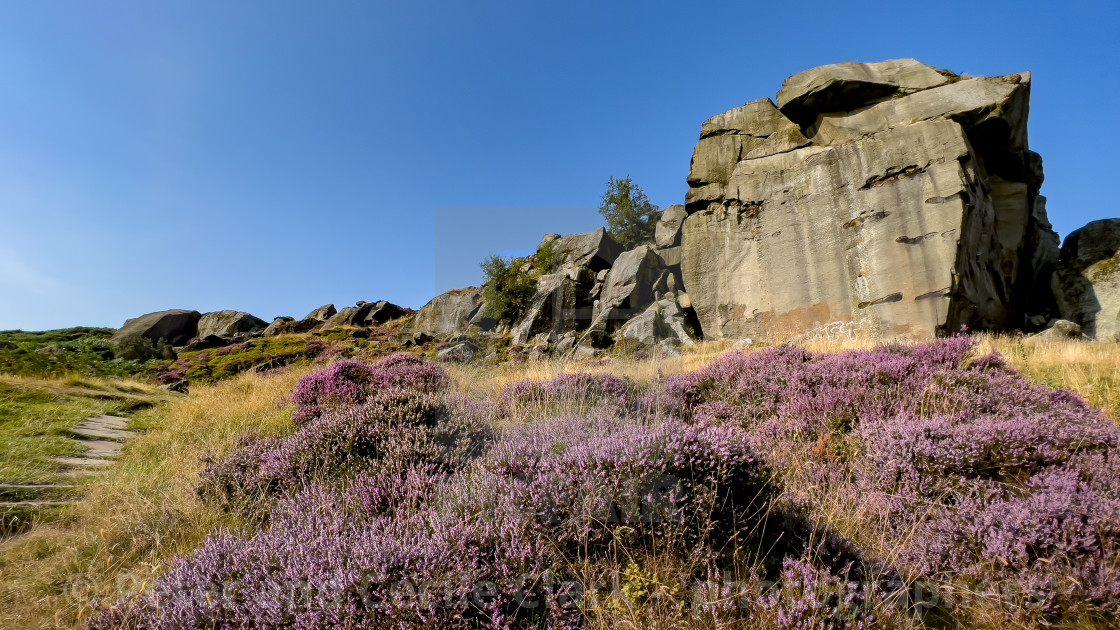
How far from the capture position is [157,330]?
34219 millimetres

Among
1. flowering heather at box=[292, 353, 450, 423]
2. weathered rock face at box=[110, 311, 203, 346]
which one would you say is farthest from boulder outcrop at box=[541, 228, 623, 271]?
weathered rock face at box=[110, 311, 203, 346]

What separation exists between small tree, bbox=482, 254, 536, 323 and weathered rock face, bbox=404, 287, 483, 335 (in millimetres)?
1759

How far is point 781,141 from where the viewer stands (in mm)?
17359

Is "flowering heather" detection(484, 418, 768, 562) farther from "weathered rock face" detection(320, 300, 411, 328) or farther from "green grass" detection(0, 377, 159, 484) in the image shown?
"weathered rock face" detection(320, 300, 411, 328)

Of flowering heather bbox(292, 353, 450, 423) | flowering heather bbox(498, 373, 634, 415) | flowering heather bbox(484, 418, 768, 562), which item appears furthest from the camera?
flowering heather bbox(292, 353, 450, 423)

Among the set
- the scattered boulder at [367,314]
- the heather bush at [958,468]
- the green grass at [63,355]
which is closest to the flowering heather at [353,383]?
the heather bush at [958,468]

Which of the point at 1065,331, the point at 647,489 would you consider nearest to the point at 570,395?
the point at 647,489

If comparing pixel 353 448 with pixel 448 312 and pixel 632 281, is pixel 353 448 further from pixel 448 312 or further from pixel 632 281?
pixel 448 312

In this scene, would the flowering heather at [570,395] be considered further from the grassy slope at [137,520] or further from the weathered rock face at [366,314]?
Result: the weathered rock face at [366,314]

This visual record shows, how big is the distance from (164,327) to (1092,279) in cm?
5112

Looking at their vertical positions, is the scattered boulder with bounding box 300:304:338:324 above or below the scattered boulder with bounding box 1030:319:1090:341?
above

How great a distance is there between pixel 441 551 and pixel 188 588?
4.50 ft

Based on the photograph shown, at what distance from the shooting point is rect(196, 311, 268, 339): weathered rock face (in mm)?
38469

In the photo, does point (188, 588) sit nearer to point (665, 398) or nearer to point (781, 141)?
point (665, 398)
